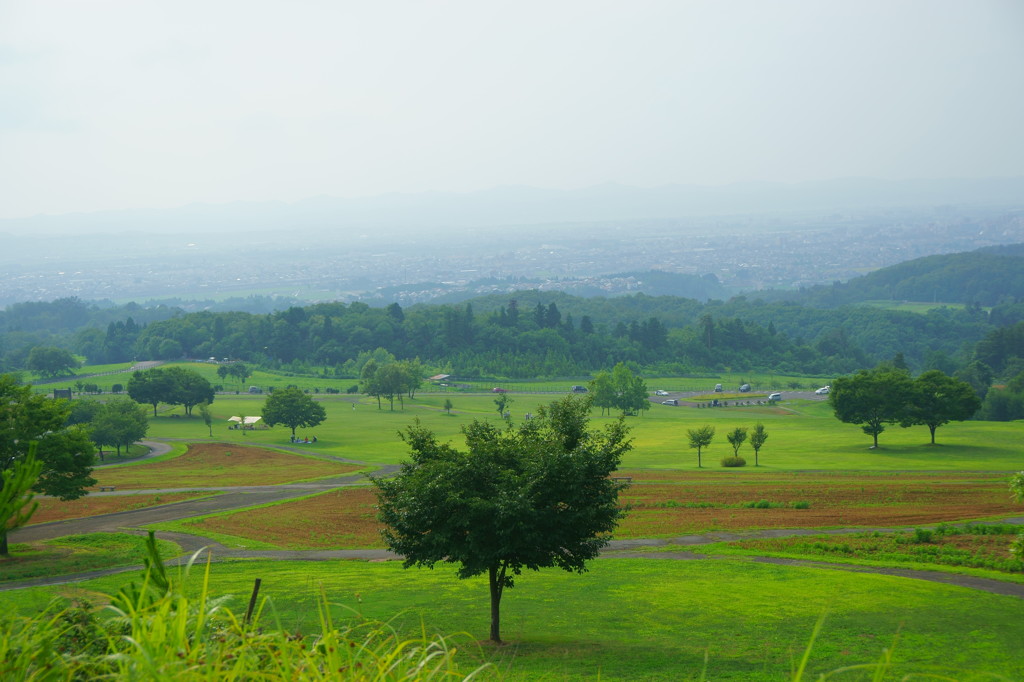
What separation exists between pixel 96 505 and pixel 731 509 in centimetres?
3760

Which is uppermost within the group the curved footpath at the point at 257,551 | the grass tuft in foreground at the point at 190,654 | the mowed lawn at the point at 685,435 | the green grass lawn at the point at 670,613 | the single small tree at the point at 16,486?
the single small tree at the point at 16,486

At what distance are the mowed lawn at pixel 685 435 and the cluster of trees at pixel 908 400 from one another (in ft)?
7.98

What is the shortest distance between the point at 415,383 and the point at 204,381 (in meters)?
30.5

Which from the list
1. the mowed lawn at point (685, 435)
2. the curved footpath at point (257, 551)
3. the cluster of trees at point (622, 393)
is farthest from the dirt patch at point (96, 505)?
the cluster of trees at point (622, 393)

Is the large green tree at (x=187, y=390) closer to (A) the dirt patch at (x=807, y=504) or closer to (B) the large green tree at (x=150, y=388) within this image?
(B) the large green tree at (x=150, y=388)

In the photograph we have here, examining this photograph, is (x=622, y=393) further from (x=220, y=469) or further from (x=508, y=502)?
(x=508, y=502)

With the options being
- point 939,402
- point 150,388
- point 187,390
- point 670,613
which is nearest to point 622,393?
point 939,402

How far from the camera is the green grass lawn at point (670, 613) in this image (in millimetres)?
21047

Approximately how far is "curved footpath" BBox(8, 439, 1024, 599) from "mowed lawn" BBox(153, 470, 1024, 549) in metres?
1.30

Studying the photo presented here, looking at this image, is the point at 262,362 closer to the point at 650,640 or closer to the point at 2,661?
the point at 650,640

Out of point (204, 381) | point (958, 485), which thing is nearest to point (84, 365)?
point (204, 381)

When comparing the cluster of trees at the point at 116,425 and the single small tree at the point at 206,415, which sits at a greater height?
the cluster of trees at the point at 116,425

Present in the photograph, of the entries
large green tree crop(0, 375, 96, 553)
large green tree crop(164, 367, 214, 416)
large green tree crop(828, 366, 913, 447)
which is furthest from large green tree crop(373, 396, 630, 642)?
large green tree crop(164, 367, 214, 416)

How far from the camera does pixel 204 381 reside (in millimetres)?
107062
